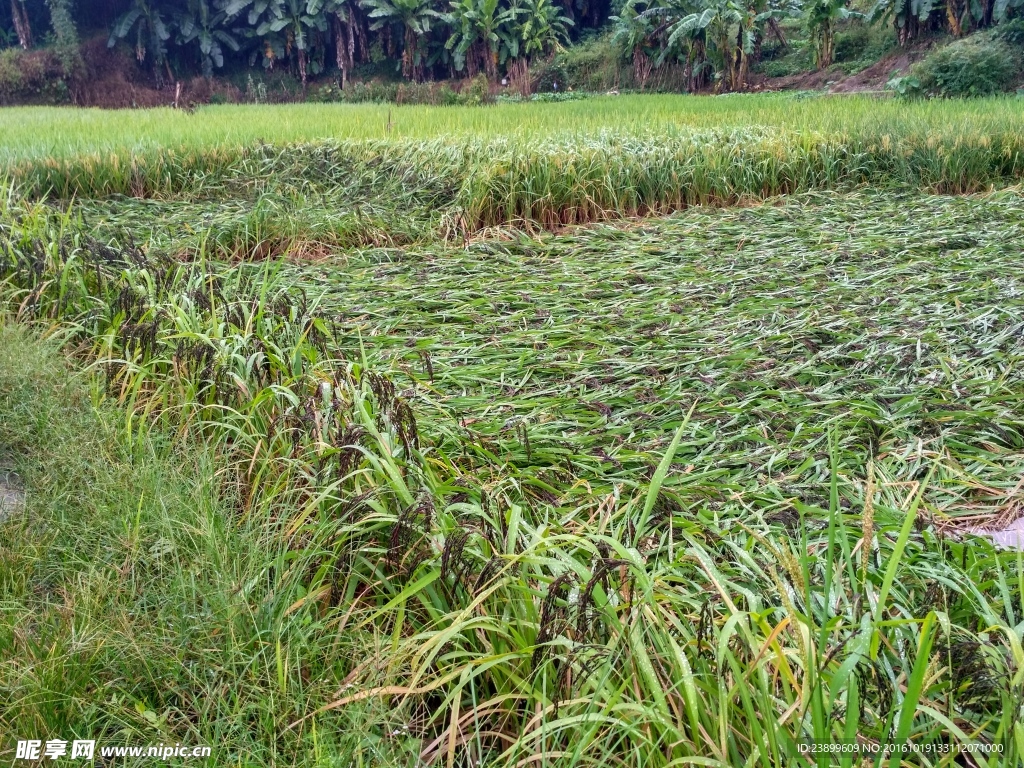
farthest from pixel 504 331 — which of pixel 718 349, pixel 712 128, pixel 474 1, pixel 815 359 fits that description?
pixel 474 1

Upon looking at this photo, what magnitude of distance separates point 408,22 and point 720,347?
20050 mm

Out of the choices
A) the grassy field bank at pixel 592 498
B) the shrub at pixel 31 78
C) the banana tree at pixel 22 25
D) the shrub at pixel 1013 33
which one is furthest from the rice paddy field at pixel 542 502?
the banana tree at pixel 22 25

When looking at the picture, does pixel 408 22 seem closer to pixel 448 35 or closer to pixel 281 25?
pixel 448 35

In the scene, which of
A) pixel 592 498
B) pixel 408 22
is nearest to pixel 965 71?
pixel 592 498

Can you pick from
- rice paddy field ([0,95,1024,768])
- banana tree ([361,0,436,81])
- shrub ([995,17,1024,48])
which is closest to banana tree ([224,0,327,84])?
banana tree ([361,0,436,81])

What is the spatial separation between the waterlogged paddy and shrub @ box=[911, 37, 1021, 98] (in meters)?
7.89

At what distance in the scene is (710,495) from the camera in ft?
5.61

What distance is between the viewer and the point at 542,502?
1.74 m

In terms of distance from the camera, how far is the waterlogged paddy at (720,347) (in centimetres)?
186

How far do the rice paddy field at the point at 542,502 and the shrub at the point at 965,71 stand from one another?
26.1ft

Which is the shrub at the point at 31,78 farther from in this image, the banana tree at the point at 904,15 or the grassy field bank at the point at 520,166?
the banana tree at the point at 904,15

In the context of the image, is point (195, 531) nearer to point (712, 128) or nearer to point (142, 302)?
point (142, 302)

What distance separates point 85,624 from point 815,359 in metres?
1.97

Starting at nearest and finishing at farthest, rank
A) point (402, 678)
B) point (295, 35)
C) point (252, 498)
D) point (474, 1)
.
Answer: point (402, 678) → point (252, 498) → point (474, 1) → point (295, 35)
